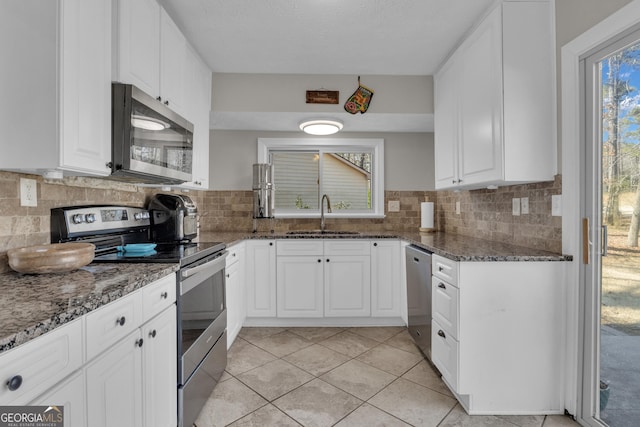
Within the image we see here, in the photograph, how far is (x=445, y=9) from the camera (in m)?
1.93

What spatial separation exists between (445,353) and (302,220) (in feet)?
6.57

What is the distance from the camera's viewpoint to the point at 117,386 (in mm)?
1013

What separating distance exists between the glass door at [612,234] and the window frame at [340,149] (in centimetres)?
202

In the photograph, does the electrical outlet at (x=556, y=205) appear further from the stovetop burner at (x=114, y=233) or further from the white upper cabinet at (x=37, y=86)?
the white upper cabinet at (x=37, y=86)

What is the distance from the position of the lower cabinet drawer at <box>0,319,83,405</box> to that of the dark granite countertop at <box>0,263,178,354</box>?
0.03 meters

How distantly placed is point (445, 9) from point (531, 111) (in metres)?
0.82

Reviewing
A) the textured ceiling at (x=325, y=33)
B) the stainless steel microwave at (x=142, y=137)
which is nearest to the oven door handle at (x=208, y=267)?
the stainless steel microwave at (x=142, y=137)

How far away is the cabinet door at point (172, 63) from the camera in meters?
1.84

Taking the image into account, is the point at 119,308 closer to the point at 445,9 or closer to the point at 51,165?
the point at 51,165

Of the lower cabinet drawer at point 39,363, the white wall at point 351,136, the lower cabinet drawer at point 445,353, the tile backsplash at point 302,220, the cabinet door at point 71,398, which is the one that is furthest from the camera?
the white wall at point 351,136

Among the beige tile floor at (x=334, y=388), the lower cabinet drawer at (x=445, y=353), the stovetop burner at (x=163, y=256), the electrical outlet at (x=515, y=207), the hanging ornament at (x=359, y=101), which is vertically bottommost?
the beige tile floor at (x=334, y=388)

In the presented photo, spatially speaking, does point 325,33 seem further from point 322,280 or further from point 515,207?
point 322,280

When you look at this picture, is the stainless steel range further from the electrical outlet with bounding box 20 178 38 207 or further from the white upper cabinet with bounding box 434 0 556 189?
the white upper cabinet with bounding box 434 0 556 189

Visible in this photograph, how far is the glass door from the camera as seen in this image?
55.1 inches
